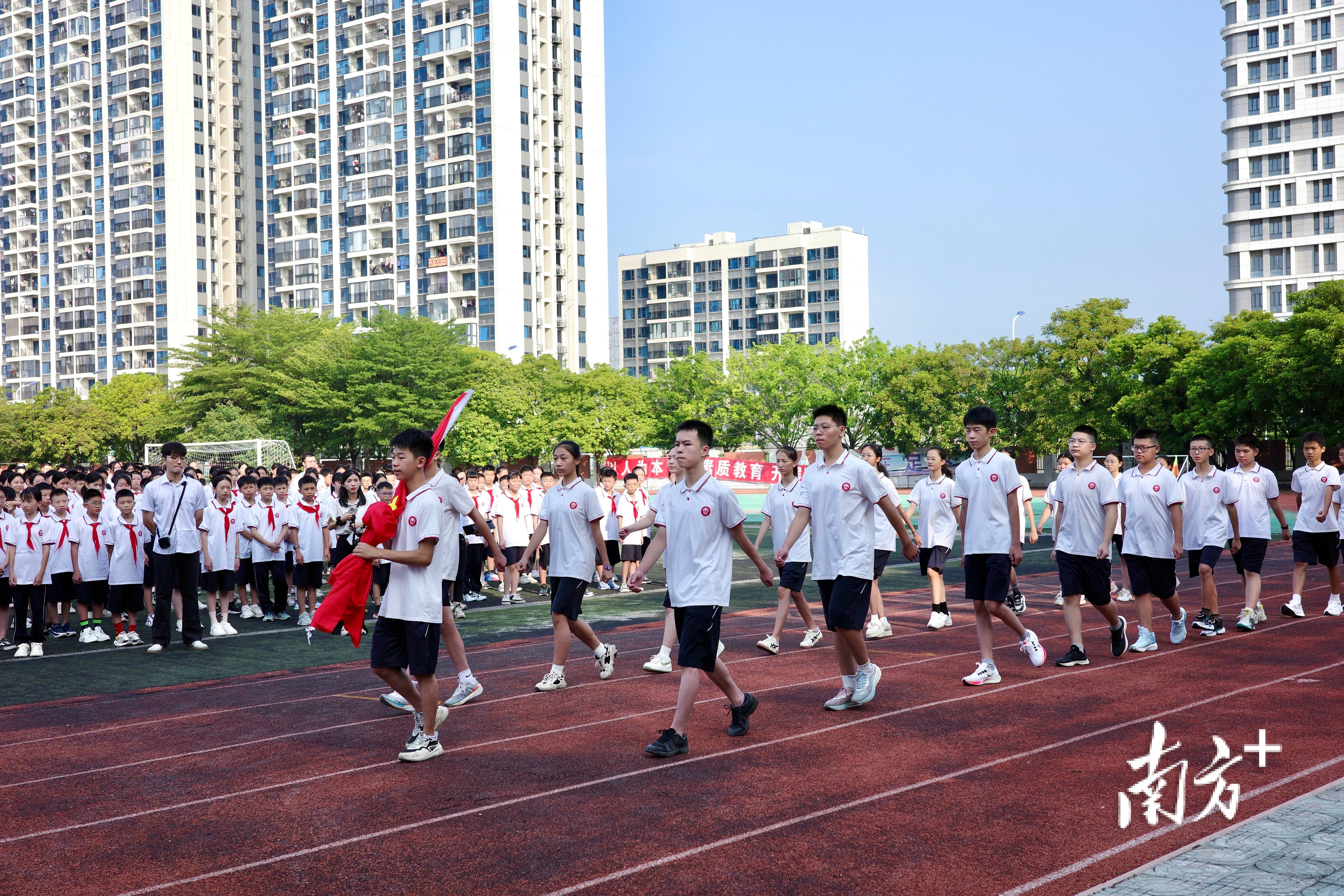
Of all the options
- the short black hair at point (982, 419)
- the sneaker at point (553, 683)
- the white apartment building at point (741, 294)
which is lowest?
the sneaker at point (553, 683)

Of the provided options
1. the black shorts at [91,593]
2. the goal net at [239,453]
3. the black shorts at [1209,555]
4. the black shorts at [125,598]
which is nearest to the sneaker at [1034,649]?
the black shorts at [1209,555]

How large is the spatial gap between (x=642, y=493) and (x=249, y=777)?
418 inches

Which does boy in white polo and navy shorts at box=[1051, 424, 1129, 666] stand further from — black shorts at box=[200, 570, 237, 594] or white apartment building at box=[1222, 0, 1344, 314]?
white apartment building at box=[1222, 0, 1344, 314]

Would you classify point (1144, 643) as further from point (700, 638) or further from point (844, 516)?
point (700, 638)

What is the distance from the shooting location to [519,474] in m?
18.0

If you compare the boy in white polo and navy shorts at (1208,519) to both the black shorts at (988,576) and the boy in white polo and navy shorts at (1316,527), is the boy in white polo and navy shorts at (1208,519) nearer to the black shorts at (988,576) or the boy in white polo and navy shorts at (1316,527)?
the boy in white polo and navy shorts at (1316,527)

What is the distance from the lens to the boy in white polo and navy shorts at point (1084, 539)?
8.82 metres

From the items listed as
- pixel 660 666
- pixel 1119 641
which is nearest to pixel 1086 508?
pixel 1119 641

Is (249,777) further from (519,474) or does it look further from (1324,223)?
(1324,223)

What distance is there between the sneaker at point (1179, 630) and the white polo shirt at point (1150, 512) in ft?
2.51

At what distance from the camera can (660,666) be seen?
9227mm

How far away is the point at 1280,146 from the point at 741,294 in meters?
48.6

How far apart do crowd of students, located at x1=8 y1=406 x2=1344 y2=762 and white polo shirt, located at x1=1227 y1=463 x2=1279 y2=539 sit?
0.02 m

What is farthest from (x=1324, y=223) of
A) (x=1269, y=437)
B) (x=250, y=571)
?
(x=250, y=571)
